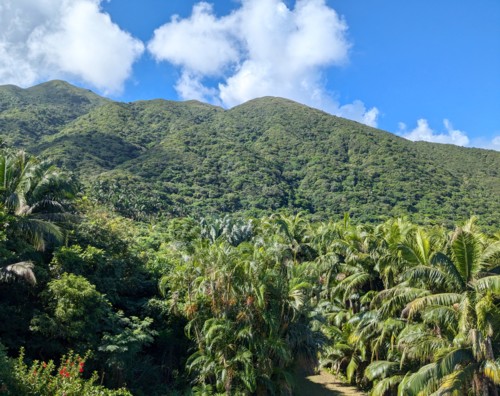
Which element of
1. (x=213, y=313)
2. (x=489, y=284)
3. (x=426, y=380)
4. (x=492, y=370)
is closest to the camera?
(x=492, y=370)

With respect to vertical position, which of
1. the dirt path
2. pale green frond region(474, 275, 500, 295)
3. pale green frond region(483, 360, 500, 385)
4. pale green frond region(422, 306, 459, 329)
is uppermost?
pale green frond region(474, 275, 500, 295)

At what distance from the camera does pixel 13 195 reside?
15859 mm

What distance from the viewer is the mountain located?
64.6 metres

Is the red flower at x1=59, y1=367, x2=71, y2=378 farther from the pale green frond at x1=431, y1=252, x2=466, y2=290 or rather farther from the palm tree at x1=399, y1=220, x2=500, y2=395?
the pale green frond at x1=431, y1=252, x2=466, y2=290

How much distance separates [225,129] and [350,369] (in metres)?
90.8

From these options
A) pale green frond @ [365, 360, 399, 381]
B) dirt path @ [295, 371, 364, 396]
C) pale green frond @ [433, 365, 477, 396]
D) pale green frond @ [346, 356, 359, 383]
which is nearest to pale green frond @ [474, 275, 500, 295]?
pale green frond @ [433, 365, 477, 396]

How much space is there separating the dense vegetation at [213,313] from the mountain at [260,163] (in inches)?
1564

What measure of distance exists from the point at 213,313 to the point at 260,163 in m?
67.4

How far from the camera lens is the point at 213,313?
17.1 m

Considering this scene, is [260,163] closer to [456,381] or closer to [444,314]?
[444,314]

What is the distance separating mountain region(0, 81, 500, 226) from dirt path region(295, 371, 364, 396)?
36.8 metres

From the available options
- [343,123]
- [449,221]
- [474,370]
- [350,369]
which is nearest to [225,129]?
[343,123]

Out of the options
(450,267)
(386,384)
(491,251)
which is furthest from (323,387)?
(491,251)

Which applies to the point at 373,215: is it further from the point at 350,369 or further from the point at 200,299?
the point at 200,299
